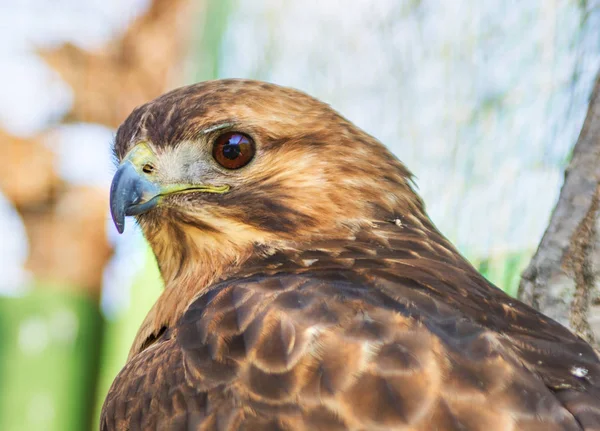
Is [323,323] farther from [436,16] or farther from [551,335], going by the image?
[436,16]

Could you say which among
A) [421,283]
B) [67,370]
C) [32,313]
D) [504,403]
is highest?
[421,283]

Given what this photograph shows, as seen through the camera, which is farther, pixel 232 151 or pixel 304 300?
pixel 232 151

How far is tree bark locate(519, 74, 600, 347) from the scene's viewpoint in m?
2.66

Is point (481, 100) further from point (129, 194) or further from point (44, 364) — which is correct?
point (44, 364)

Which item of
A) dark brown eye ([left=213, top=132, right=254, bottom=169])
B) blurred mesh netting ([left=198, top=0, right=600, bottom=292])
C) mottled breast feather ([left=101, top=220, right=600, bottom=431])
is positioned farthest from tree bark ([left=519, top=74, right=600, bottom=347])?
dark brown eye ([left=213, top=132, right=254, bottom=169])

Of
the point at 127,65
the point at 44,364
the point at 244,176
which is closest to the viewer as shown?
the point at 244,176

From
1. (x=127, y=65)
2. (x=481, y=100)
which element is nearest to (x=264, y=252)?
(x=481, y=100)

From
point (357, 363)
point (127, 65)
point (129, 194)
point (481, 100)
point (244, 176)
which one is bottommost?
point (357, 363)

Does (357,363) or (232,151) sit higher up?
(232,151)

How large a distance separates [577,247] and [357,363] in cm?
121

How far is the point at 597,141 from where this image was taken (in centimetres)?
271

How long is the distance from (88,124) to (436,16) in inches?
253

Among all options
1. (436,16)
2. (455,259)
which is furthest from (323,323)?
(436,16)

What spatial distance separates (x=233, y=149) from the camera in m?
2.72
